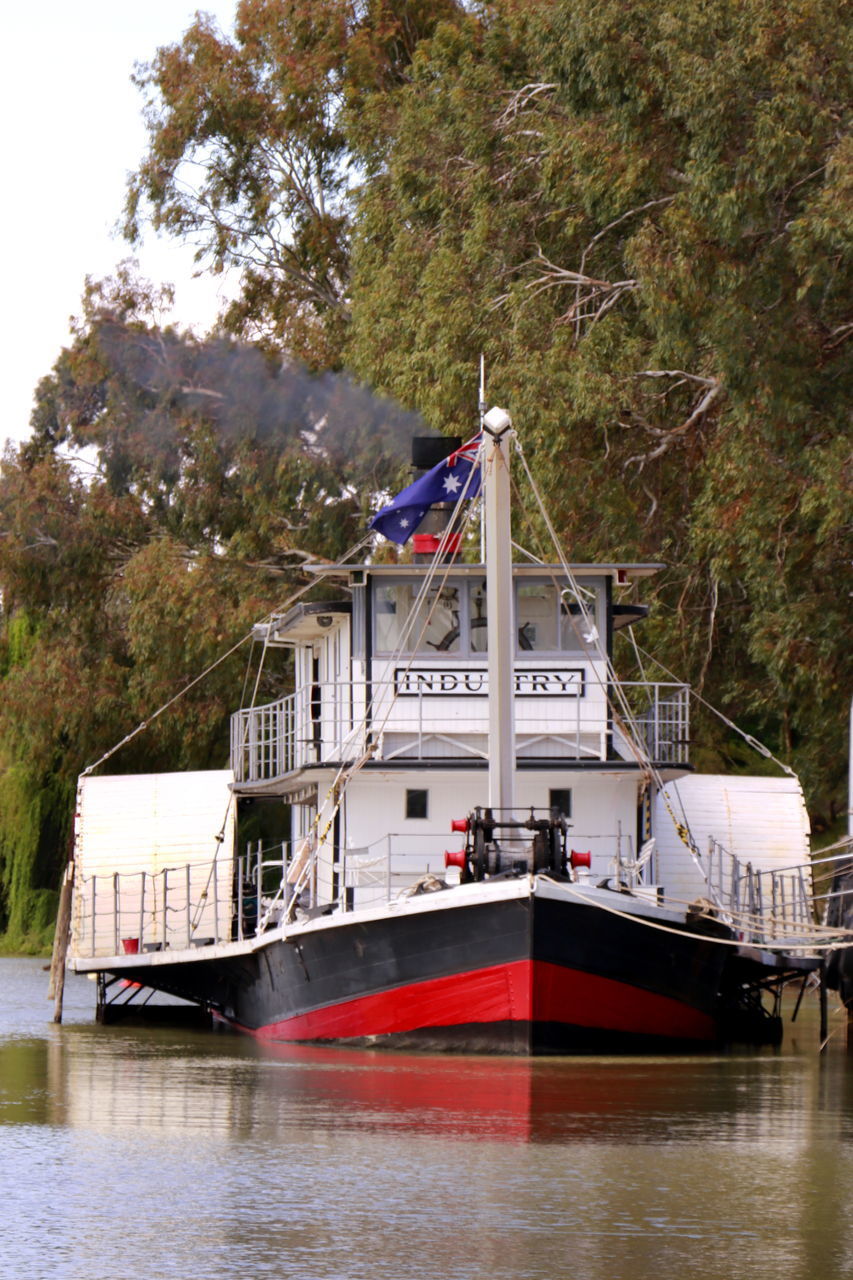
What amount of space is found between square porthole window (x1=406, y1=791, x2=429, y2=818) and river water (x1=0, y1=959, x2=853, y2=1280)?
128 inches

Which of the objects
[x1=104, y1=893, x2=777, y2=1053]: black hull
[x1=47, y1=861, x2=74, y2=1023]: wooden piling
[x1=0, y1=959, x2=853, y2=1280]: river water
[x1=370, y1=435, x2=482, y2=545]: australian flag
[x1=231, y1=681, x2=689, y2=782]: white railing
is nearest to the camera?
[x1=0, y1=959, x2=853, y2=1280]: river water

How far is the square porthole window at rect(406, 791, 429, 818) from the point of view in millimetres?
24641

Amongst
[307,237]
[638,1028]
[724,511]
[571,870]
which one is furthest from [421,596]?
[307,237]

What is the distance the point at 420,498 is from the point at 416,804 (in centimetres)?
364

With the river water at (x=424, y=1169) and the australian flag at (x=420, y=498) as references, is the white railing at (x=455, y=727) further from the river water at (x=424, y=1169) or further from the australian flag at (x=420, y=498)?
the river water at (x=424, y=1169)

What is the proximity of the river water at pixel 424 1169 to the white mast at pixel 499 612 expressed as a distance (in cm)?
283

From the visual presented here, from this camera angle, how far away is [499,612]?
21.0 m

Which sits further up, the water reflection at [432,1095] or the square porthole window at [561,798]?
the square porthole window at [561,798]

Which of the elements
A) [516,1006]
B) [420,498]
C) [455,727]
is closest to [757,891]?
[455,727]

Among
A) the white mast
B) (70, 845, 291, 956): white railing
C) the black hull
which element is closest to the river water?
the black hull

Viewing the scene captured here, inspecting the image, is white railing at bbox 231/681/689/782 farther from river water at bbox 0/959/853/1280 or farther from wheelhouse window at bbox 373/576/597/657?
river water at bbox 0/959/853/1280

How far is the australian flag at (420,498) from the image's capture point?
83.6 feet

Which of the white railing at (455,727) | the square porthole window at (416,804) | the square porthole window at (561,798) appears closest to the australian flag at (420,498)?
the white railing at (455,727)

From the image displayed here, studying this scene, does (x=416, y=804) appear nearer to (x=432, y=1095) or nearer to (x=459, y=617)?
(x=459, y=617)
